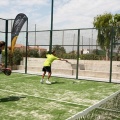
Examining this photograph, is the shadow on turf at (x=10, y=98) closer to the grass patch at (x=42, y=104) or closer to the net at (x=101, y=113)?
the grass patch at (x=42, y=104)

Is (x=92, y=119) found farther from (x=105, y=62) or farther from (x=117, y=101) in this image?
(x=105, y=62)

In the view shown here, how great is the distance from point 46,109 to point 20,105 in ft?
2.88

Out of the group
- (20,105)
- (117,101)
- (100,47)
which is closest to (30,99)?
(20,105)

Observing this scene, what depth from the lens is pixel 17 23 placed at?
52.5 ft

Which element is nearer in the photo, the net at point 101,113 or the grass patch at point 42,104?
the net at point 101,113

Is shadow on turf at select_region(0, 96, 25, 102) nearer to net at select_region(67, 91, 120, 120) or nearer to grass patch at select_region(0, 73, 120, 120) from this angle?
grass patch at select_region(0, 73, 120, 120)

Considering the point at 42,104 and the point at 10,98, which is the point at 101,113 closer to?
the point at 42,104

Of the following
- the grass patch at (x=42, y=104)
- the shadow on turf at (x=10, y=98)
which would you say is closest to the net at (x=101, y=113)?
the grass patch at (x=42, y=104)

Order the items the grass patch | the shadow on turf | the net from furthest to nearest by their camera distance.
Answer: the shadow on turf
the grass patch
the net

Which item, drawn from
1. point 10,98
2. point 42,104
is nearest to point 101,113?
point 42,104

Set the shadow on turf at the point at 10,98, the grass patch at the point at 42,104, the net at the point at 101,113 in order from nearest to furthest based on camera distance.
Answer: the net at the point at 101,113 < the grass patch at the point at 42,104 < the shadow on turf at the point at 10,98

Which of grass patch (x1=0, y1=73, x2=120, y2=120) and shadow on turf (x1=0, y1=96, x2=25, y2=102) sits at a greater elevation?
shadow on turf (x1=0, y1=96, x2=25, y2=102)

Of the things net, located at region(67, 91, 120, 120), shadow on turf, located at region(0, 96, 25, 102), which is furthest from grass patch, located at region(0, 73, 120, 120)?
net, located at region(67, 91, 120, 120)

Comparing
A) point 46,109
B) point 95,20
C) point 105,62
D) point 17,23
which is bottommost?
point 46,109
